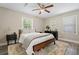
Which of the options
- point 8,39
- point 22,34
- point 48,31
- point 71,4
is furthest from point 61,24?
point 8,39

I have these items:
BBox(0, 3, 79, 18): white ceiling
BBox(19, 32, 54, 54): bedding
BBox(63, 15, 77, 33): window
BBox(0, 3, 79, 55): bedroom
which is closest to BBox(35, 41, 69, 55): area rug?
BBox(0, 3, 79, 55): bedroom

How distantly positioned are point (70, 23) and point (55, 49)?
683 mm

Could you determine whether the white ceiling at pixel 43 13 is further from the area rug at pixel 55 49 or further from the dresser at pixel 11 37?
the area rug at pixel 55 49

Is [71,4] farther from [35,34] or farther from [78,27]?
[35,34]

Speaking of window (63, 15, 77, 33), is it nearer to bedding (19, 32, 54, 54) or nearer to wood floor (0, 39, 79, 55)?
wood floor (0, 39, 79, 55)

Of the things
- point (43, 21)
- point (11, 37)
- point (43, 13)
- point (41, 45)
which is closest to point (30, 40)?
point (41, 45)

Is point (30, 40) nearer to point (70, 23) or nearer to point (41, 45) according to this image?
point (41, 45)

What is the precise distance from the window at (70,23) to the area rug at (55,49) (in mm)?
334

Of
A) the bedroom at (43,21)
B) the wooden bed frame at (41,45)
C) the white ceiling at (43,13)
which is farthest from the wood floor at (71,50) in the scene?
the white ceiling at (43,13)

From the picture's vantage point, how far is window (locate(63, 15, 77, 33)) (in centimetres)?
178

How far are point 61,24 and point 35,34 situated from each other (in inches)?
25.9

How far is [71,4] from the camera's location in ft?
5.78

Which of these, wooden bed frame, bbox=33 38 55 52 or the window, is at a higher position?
Result: the window

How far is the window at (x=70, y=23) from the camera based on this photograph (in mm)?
1779
